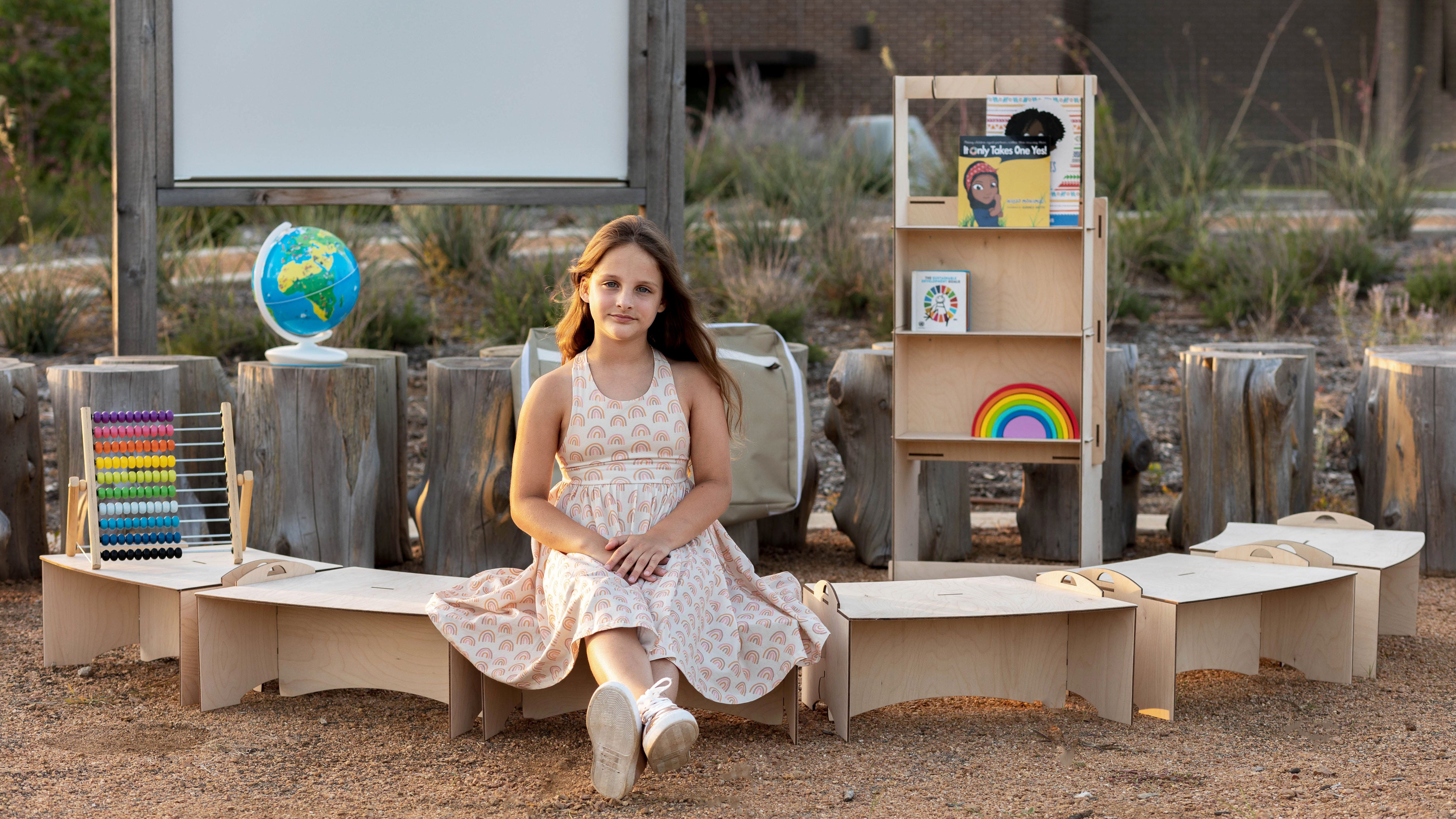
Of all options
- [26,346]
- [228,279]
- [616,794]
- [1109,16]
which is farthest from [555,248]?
[1109,16]

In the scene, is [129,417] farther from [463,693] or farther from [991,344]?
[991,344]

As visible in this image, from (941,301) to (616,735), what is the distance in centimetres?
215

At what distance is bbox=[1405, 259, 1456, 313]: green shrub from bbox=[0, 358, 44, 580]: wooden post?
23.6 ft

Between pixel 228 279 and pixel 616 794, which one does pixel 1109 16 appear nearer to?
pixel 228 279

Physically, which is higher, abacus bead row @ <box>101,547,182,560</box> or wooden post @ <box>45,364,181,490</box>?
wooden post @ <box>45,364,181,490</box>

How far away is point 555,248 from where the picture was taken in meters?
9.68

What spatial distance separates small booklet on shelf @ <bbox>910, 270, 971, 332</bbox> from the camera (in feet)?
14.3

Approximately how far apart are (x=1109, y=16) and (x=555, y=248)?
10.2 meters

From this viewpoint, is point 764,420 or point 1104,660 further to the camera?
point 764,420

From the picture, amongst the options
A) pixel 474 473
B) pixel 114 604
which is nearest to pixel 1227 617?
pixel 474 473

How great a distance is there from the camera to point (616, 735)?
2.68m

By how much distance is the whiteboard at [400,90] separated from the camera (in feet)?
15.9

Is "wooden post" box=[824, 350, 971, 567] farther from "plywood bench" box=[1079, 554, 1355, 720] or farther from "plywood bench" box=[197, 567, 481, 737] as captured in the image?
"plywood bench" box=[197, 567, 481, 737]

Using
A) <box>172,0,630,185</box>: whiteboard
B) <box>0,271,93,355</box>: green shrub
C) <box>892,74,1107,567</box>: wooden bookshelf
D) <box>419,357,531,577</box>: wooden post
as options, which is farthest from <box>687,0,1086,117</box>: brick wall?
<box>419,357,531,577</box>: wooden post
